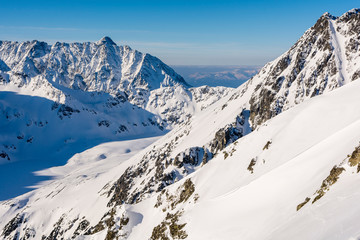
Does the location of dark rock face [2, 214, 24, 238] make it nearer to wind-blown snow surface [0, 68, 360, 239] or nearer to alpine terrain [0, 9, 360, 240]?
alpine terrain [0, 9, 360, 240]

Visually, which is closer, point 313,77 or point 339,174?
point 339,174

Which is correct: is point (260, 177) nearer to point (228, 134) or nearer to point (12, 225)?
point (228, 134)

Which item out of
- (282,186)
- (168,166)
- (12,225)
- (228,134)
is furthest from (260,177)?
(12,225)

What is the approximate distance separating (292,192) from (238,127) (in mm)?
60000

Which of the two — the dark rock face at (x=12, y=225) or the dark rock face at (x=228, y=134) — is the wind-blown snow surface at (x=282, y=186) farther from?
the dark rock face at (x=12, y=225)

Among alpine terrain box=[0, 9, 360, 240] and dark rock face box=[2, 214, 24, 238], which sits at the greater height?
alpine terrain box=[0, 9, 360, 240]

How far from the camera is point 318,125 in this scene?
3067cm

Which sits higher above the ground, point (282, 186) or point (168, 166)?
point (282, 186)

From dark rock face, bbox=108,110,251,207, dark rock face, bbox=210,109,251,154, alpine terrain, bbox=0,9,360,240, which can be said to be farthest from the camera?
dark rock face, bbox=210,109,251,154

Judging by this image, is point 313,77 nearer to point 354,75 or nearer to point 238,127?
point 354,75

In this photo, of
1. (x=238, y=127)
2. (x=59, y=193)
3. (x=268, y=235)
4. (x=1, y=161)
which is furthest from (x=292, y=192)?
(x=1, y=161)

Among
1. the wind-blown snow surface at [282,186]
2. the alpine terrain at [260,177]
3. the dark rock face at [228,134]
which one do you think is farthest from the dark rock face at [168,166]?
the wind-blown snow surface at [282,186]

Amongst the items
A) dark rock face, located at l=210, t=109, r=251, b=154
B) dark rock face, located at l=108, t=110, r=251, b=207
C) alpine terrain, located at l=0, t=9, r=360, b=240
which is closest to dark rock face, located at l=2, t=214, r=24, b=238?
alpine terrain, located at l=0, t=9, r=360, b=240

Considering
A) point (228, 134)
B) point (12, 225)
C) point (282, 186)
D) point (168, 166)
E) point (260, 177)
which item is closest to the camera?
point (282, 186)
